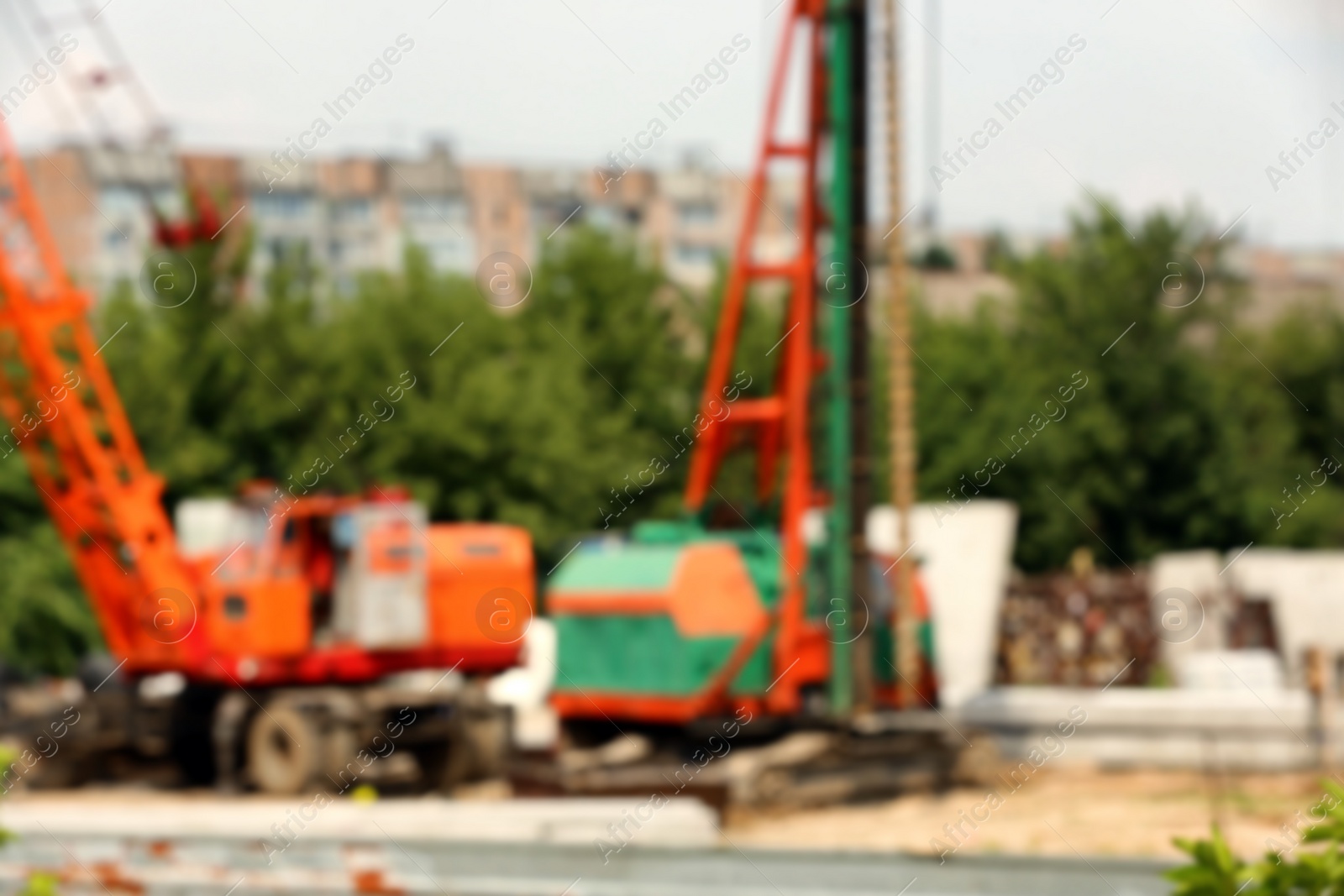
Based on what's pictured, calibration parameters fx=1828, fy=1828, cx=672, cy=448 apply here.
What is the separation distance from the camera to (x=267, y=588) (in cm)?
1554

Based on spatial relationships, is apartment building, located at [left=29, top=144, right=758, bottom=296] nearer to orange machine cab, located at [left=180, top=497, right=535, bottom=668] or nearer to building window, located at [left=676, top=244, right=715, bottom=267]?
building window, located at [left=676, top=244, right=715, bottom=267]

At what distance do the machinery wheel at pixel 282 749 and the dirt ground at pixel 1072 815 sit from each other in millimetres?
4321

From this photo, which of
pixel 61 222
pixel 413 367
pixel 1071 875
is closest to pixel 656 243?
pixel 413 367

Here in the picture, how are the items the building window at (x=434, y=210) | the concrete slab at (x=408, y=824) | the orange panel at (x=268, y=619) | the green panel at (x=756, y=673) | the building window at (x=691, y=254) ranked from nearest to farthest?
the concrete slab at (x=408, y=824), the green panel at (x=756, y=673), the orange panel at (x=268, y=619), the building window at (x=434, y=210), the building window at (x=691, y=254)

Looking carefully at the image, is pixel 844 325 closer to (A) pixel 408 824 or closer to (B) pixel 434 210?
(A) pixel 408 824

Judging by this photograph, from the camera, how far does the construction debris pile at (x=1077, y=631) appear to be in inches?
930

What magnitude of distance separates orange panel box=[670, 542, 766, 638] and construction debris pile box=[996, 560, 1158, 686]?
422 inches

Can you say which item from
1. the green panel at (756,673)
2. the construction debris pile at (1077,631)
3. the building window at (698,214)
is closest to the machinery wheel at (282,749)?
the green panel at (756,673)

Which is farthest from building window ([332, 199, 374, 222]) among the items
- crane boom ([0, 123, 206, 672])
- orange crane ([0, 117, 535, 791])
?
orange crane ([0, 117, 535, 791])

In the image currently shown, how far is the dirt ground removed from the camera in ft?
36.2

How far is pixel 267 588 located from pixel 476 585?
1.77 meters

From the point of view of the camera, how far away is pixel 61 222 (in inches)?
2534

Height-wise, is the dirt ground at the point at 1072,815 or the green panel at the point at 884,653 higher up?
the green panel at the point at 884,653

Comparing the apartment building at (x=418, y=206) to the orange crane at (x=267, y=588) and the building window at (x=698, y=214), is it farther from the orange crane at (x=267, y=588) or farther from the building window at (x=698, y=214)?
the orange crane at (x=267, y=588)
